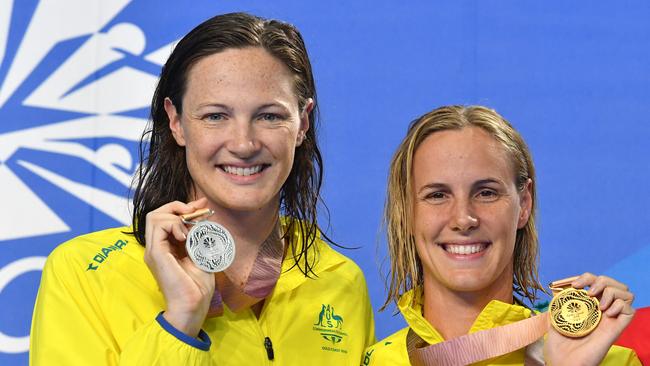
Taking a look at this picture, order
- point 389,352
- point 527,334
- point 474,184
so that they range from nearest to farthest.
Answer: point 527,334 → point 474,184 → point 389,352

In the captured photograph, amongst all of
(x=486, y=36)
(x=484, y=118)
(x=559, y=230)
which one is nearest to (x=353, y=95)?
(x=486, y=36)

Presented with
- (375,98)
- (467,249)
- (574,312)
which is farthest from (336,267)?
(375,98)

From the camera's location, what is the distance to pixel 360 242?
3.42m

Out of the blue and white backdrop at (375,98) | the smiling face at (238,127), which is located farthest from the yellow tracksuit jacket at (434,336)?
the blue and white backdrop at (375,98)

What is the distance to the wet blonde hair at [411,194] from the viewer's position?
8.39ft

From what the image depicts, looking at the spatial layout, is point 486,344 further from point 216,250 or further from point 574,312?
point 216,250

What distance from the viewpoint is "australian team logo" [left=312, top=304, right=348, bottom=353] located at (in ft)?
8.54

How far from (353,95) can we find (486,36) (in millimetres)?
442

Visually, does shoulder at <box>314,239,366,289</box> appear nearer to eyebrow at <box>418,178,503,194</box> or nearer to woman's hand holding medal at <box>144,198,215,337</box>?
eyebrow at <box>418,178,503,194</box>

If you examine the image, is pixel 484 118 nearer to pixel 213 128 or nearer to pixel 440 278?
pixel 440 278

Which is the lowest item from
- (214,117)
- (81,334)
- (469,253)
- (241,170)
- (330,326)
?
(81,334)

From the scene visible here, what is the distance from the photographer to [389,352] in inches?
101

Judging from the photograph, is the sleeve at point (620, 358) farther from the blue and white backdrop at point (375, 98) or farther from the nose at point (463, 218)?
the blue and white backdrop at point (375, 98)

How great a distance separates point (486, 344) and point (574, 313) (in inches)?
8.5
